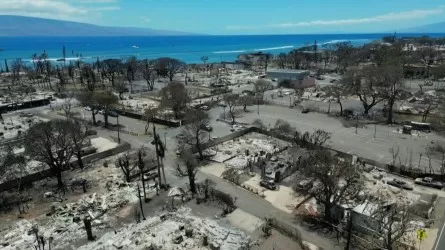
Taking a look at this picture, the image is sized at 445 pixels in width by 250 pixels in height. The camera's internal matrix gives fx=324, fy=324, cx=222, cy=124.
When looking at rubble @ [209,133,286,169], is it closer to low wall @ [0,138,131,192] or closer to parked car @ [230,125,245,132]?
parked car @ [230,125,245,132]

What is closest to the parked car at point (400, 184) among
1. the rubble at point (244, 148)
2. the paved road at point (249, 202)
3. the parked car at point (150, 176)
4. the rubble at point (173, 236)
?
the paved road at point (249, 202)

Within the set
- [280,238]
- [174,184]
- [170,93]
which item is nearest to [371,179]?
[280,238]

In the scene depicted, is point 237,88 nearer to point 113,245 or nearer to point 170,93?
point 170,93

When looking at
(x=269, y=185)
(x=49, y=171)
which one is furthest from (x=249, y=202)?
(x=49, y=171)

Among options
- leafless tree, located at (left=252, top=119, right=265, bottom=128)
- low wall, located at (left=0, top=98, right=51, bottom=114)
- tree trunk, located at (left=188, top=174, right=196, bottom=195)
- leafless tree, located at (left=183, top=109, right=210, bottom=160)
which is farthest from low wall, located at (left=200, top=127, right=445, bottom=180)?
low wall, located at (left=0, top=98, right=51, bottom=114)

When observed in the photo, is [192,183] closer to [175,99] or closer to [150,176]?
[150,176]
